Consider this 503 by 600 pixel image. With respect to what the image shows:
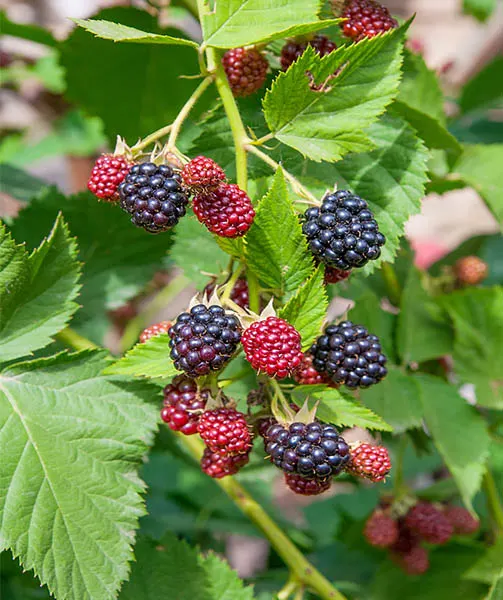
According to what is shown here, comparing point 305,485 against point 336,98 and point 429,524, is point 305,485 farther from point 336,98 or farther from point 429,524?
point 429,524

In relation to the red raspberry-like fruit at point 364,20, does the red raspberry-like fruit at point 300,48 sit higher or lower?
lower

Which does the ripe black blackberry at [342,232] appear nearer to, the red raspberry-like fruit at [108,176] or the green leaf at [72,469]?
the red raspberry-like fruit at [108,176]

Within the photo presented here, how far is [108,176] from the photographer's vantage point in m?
0.81

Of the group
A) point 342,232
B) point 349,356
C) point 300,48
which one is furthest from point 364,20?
point 349,356

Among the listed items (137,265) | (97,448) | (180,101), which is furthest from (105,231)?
(97,448)

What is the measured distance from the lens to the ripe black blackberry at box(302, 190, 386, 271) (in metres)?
0.78

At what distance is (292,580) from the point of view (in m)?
1.11

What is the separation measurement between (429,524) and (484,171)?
0.59 m

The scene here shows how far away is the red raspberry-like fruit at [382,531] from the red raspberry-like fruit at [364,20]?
801 mm

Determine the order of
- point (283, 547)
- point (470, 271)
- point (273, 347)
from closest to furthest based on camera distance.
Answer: point (273, 347)
point (283, 547)
point (470, 271)

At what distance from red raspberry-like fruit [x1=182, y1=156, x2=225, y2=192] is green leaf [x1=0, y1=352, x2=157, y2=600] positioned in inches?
11.8

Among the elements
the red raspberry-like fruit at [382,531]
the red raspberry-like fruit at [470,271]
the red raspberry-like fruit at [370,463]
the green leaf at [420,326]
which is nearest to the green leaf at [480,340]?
the green leaf at [420,326]

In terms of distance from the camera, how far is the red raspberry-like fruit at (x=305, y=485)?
832mm

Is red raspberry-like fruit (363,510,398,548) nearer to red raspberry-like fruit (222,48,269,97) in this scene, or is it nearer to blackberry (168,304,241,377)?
blackberry (168,304,241,377)
